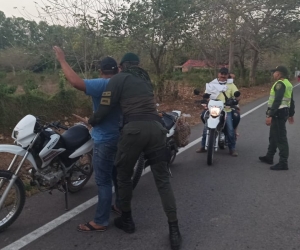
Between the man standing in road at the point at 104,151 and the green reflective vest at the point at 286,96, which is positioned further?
the green reflective vest at the point at 286,96

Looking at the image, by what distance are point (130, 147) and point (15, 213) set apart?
58.1 inches

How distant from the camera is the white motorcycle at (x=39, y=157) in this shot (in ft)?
12.8

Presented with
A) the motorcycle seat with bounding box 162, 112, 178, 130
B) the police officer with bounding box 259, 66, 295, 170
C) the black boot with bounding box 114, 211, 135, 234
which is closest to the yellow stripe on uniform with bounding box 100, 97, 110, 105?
the black boot with bounding box 114, 211, 135, 234

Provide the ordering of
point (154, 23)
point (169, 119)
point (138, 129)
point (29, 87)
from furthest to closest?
point (154, 23)
point (29, 87)
point (169, 119)
point (138, 129)

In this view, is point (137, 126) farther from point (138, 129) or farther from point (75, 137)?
point (75, 137)

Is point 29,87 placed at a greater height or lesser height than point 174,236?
greater

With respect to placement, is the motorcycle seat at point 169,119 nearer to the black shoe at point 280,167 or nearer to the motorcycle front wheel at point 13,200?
the black shoe at point 280,167

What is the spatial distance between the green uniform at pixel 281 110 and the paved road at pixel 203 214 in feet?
1.34

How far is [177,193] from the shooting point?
16.9ft

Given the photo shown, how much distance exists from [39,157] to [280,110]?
4.16 metres

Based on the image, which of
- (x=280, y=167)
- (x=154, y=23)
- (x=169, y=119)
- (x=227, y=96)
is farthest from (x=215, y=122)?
(x=154, y=23)

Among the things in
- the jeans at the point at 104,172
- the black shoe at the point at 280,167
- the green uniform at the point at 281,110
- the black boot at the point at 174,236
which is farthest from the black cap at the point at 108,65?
the black shoe at the point at 280,167

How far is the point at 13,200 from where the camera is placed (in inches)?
161

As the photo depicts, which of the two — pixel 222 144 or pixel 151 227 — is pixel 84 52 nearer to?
pixel 222 144
